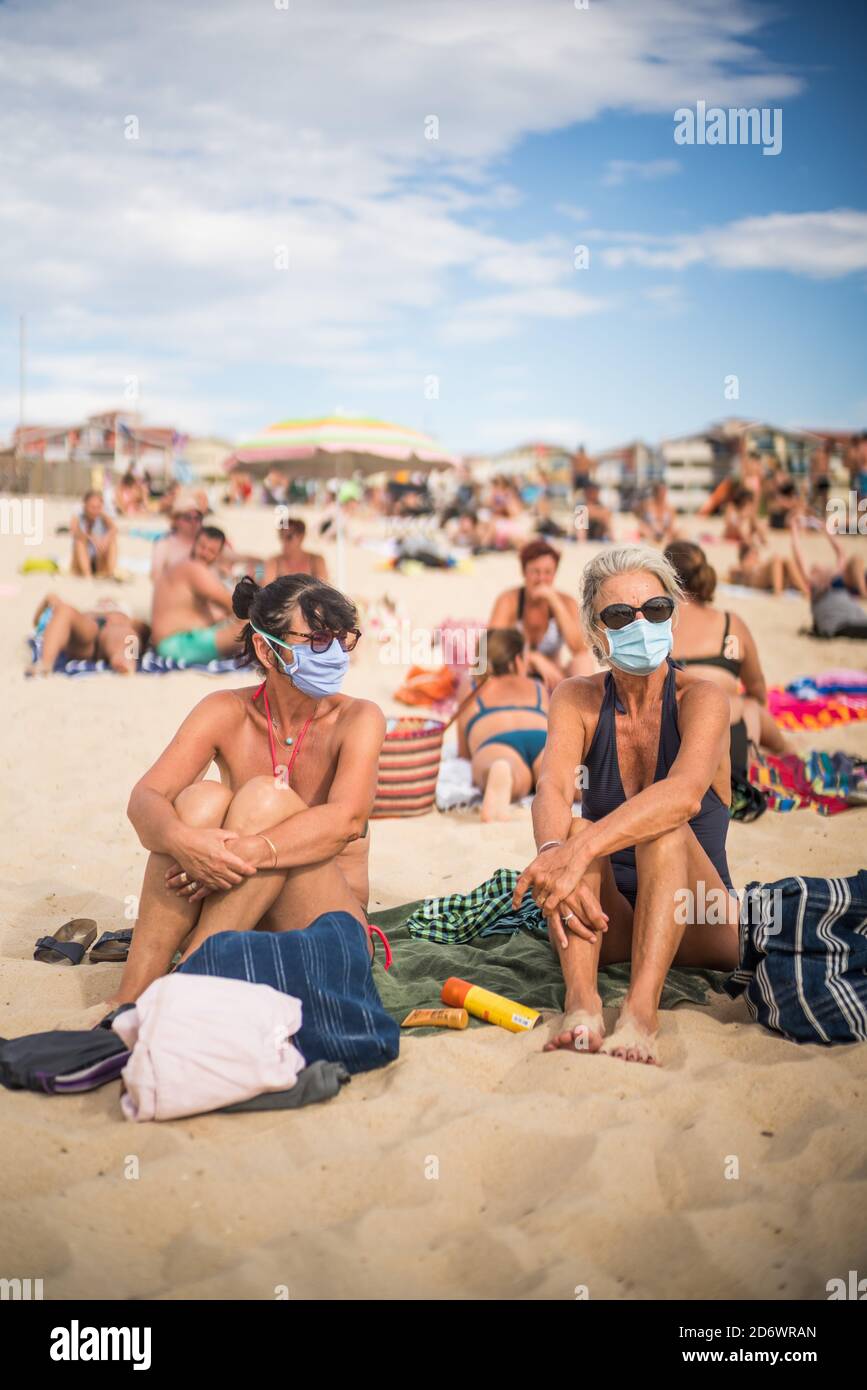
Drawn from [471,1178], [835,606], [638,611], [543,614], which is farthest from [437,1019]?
[835,606]

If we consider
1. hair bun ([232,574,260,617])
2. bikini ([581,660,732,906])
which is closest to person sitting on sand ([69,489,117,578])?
hair bun ([232,574,260,617])

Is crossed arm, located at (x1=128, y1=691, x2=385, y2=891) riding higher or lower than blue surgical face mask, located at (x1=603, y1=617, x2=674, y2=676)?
lower

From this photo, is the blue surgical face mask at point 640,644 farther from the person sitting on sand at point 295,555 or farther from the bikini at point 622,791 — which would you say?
the person sitting on sand at point 295,555

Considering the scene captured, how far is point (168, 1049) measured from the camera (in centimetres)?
254

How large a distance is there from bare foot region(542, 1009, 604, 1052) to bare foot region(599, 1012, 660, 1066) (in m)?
0.03

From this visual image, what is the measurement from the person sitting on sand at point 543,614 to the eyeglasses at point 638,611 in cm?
357

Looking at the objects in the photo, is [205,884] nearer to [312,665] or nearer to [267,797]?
[267,797]

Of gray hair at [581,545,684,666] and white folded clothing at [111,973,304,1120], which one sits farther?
gray hair at [581,545,684,666]

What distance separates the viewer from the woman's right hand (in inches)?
114

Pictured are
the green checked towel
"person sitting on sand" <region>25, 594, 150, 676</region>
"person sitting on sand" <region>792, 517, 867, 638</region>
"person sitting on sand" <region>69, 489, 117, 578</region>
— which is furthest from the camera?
"person sitting on sand" <region>69, 489, 117, 578</region>

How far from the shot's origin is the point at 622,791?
11.0 feet

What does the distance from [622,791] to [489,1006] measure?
0.74 metres

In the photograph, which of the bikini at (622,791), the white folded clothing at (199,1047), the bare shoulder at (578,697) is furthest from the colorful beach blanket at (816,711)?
the white folded clothing at (199,1047)

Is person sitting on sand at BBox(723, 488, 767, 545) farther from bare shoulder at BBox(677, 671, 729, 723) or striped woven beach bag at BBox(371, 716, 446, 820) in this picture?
bare shoulder at BBox(677, 671, 729, 723)
